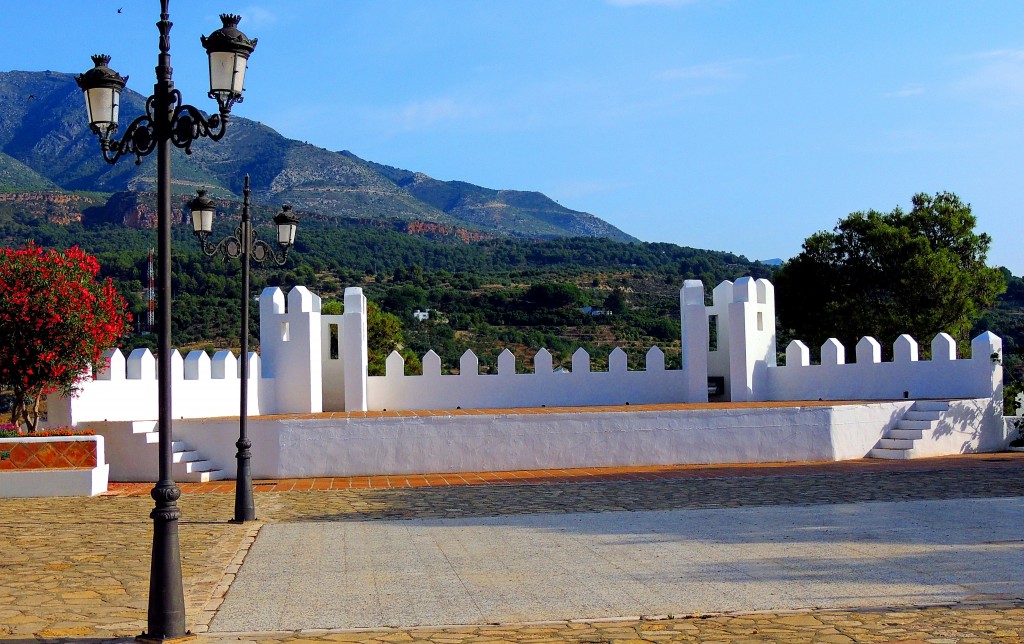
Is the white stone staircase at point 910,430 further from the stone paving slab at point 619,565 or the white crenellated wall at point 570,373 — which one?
the stone paving slab at point 619,565

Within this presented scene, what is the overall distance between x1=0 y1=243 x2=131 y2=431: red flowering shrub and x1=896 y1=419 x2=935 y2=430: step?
37.8ft

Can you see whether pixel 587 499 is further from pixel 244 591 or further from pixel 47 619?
pixel 47 619

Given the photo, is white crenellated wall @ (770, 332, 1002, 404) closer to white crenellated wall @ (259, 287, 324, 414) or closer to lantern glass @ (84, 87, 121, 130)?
white crenellated wall @ (259, 287, 324, 414)

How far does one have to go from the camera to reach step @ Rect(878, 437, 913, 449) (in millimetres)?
15328

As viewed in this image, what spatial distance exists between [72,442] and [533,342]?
22.3 meters

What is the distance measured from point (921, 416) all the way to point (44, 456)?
12.3m

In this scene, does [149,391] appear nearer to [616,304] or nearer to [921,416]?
[921,416]

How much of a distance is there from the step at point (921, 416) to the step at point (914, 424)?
88 millimetres

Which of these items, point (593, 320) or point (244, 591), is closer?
point (244, 591)

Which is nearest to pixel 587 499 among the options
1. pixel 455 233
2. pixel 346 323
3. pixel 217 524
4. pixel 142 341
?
pixel 217 524

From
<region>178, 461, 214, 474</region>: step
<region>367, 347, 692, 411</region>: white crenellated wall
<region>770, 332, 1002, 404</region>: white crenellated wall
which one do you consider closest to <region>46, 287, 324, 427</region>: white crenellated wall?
<region>367, 347, 692, 411</region>: white crenellated wall

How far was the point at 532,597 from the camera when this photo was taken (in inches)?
246

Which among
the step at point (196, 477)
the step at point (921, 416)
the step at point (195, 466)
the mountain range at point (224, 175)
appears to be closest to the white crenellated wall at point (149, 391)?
the step at point (195, 466)

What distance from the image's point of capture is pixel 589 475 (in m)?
13.7
